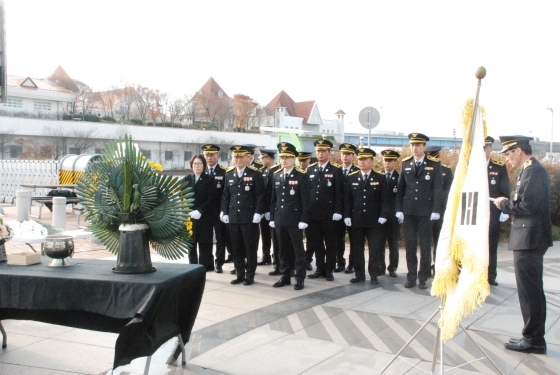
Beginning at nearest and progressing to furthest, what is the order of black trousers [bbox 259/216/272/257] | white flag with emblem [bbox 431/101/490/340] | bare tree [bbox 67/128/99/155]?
white flag with emblem [bbox 431/101/490/340] → black trousers [bbox 259/216/272/257] → bare tree [bbox 67/128/99/155]

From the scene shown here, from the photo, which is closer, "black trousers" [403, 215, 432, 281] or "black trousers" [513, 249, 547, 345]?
"black trousers" [513, 249, 547, 345]

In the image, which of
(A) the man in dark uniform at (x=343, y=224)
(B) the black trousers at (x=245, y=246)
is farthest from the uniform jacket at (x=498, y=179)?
(B) the black trousers at (x=245, y=246)

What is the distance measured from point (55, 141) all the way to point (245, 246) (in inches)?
1765

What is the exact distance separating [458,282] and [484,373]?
86cm

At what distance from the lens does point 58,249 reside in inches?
179

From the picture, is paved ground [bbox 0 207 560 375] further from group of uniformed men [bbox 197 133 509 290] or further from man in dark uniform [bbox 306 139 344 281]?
man in dark uniform [bbox 306 139 344 281]

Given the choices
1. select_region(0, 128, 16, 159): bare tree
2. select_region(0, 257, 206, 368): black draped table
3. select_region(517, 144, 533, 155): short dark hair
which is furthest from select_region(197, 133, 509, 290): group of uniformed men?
select_region(0, 128, 16, 159): bare tree

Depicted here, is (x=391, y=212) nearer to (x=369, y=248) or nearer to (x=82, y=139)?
(x=369, y=248)

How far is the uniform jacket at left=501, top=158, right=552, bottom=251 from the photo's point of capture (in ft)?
16.7

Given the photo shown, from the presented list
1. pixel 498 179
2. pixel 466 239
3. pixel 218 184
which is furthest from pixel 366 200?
pixel 466 239

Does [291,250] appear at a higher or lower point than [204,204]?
lower

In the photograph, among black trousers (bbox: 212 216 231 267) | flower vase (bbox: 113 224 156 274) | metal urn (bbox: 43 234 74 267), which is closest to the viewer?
flower vase (bbox: 113 224 156 274)

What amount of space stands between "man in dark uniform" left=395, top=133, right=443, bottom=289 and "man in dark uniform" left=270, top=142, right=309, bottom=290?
4.82ft

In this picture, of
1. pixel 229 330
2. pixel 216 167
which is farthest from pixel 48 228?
pixel 229 330
